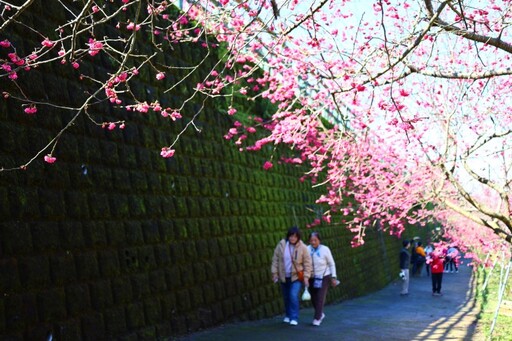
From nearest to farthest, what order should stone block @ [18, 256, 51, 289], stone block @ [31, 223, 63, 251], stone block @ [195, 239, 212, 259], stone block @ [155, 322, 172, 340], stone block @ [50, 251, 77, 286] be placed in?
stone block @ [18, 256, 51, 289]
stone block @ [31, 223, 63, 251]
stone block @ [50, 251, 77, 286]
stone block @ [155, 322, 172, 340]
stone block @ [195, 239, 212, 259]

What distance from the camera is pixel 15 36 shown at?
20.7ft

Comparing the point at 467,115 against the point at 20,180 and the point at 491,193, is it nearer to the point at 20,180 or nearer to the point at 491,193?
the point at 20,180

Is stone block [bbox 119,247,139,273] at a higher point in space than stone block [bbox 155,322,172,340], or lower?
higher

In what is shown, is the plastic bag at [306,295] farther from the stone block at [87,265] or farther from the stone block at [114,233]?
the stone block at [87,265]

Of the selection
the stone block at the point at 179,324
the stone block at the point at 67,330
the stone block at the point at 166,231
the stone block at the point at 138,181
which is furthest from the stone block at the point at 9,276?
the stone block at the point at 179,324

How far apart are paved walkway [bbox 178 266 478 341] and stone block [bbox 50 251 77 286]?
90.4 inches

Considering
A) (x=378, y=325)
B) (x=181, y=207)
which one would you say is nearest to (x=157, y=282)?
(x=181, y=207)

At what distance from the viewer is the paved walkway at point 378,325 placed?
29.7ft

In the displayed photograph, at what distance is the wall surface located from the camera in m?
6.02

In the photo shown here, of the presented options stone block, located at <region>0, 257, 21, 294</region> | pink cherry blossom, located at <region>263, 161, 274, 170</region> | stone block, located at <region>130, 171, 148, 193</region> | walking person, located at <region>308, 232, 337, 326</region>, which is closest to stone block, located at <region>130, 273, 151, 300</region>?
stone block, located at <region>130, 171, 148, 193</region>

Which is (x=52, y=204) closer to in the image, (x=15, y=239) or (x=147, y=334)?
(x=15, y=239)

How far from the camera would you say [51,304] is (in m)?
6.18

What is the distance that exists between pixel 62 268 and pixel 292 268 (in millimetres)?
4244

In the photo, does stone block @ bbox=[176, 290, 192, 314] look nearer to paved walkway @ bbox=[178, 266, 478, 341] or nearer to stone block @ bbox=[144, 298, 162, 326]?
paved walkway @ bbox=[178, 266, 478, 341]
